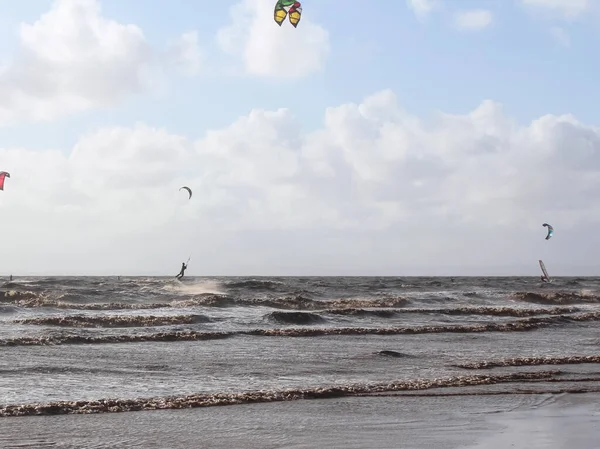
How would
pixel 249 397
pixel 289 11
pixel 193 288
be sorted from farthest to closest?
pixel 193 288, pixel 289 11, pixel 249 397

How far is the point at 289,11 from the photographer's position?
74.7 ft

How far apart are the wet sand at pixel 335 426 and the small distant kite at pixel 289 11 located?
1575 cm

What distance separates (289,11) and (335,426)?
1767cm

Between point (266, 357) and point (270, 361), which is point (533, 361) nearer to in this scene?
point (270, 361)

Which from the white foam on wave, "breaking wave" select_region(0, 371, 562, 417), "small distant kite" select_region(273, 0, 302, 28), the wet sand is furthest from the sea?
the white foam on wave

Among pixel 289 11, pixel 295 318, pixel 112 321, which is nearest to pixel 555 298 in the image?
pixel 295 318

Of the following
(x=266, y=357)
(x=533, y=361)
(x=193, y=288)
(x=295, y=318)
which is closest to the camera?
(x=533, y=361)

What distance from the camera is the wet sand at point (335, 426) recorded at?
6867mm

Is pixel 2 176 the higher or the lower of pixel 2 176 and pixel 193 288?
the higher

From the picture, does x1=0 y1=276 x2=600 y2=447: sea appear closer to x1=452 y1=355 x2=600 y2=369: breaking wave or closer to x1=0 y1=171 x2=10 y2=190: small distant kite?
x1=452 y1=355 x2=600 y2=369: breaking wave

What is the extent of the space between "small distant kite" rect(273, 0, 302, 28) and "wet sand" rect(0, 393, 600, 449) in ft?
51.7

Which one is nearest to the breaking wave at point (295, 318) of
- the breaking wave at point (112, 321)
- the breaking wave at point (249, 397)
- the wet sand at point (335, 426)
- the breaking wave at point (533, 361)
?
the breaking wave at point (112, 321)

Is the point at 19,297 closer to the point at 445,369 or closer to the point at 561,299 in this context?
the point at 445,369

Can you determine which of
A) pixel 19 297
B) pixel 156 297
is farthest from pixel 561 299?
pixel 19 297
